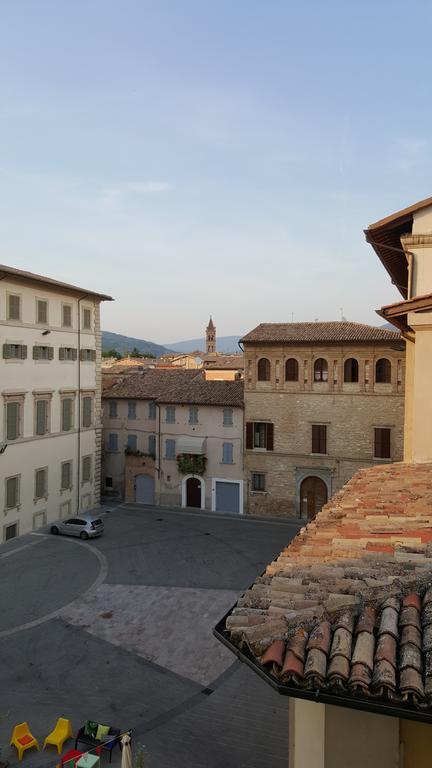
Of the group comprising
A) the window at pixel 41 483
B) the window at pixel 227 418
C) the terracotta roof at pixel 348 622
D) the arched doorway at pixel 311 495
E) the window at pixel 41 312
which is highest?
the window at pixel 41 312

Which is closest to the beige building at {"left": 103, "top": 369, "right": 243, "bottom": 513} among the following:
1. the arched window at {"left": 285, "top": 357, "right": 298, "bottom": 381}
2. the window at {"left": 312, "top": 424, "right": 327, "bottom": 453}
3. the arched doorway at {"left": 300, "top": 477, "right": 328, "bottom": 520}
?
the arched window at {"left": 285, "top": 357, "right": 298, "bottom": 381}

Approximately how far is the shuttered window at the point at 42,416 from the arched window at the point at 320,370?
14.9m

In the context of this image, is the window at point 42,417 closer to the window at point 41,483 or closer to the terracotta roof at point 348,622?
the window at point 41,483

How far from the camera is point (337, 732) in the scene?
13.3ft

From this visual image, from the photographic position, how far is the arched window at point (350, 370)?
30297 mm

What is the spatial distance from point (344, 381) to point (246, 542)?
10.2m

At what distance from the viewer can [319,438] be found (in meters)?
31.1

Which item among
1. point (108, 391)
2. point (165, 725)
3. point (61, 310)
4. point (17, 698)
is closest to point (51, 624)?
point (17, 698)

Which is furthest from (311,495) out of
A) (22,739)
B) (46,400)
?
(22,739)

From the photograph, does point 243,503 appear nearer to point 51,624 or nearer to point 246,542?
point 246,542

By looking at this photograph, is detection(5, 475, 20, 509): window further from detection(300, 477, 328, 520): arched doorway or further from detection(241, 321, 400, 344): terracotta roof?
detection(300, 477, 328, 520): arched doorway

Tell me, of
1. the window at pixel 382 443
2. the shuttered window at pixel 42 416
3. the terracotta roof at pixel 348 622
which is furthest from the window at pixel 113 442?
the terracotta roof at pixel 348 622

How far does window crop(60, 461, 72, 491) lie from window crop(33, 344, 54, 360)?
19.9ft

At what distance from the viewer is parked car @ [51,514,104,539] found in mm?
27672
